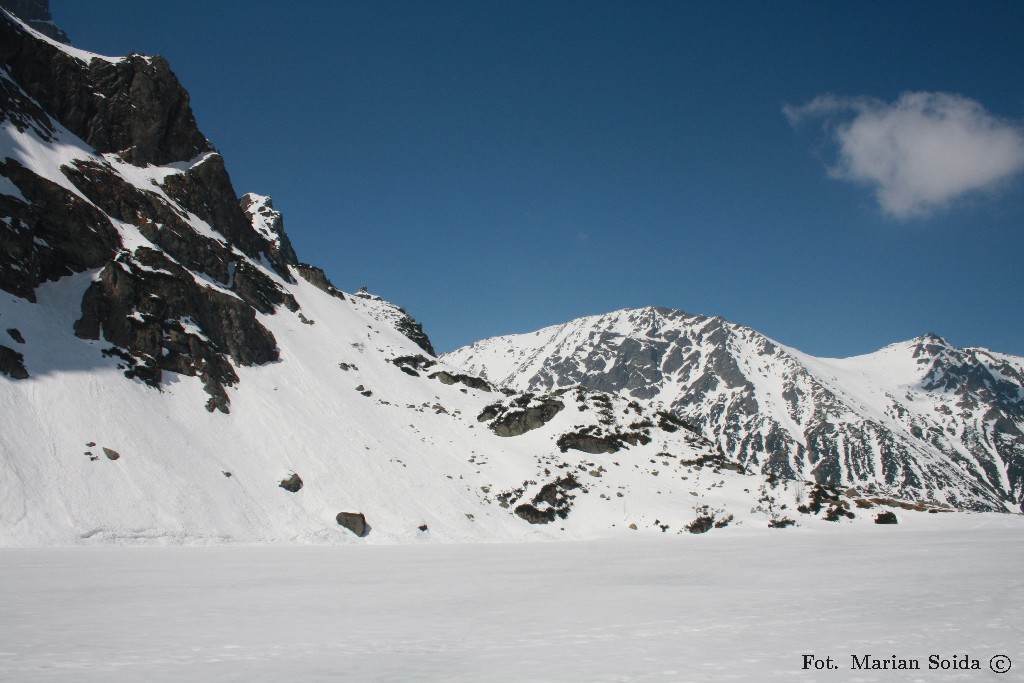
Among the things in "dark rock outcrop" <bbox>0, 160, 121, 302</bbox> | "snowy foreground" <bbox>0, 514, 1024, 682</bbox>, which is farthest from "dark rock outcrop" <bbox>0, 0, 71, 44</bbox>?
"snowy foreground" <bbox>0, 514, 1024, 682</bbox>

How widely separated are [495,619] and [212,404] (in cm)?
5588

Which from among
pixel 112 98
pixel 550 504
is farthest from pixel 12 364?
pixel 550 504

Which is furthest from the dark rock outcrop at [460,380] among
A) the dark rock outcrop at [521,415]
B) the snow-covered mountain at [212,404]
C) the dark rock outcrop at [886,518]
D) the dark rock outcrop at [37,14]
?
the dark rock outcrop at [37,14]

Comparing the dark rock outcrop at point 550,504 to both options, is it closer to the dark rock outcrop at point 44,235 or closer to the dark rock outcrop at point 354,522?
the dark rock outcrop at point 354,522

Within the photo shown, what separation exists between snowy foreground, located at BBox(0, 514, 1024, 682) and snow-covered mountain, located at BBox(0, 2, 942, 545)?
63.7 feet

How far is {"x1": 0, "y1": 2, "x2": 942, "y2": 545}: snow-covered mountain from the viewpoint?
1992 inches

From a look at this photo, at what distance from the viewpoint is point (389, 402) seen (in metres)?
85.1

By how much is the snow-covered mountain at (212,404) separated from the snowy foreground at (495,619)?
19423 millimetres

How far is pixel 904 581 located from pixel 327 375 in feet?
230

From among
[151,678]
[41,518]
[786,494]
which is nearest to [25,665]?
A: [151,678]

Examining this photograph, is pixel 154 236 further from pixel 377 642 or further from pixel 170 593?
pixel 377 642

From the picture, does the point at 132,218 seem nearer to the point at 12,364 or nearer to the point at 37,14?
the point at 12,364

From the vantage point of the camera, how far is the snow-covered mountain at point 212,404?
50.6m

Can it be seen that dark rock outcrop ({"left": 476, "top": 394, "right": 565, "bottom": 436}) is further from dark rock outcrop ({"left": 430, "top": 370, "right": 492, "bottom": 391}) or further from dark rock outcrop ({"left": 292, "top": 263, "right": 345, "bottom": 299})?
dark rock outcrop ({"left": 292, "top": 263, "right": 345, "bottom": 299})
